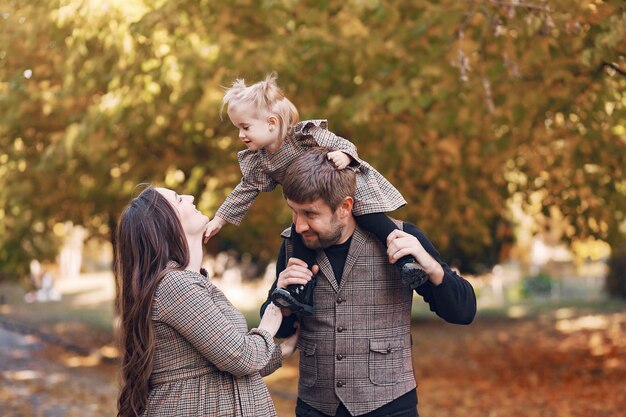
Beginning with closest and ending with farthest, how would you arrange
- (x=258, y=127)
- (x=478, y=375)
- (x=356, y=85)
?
1. (x=258, y=127)
2. (x=356, y=85)
3. (x=478, y=375)

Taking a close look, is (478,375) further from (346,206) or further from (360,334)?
(346,206)

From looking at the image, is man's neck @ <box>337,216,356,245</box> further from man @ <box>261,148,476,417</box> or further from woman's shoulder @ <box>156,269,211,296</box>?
woman's shoulder @ <box>156,269,211,296</box>

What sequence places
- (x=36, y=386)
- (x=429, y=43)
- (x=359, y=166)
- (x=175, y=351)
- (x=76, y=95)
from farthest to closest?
(x=36, y=386) → (x=76, y=95) → (x=429, y=43) → (x=359, y=166) → (x=175, y=351)

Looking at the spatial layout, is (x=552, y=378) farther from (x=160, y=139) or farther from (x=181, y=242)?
(x=181, y=242)

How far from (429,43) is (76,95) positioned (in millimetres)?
3627

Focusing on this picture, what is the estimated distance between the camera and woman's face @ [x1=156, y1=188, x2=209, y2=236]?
3.26m

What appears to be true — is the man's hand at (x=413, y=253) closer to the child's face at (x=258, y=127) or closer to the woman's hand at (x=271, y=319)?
the woman's hand at (x=271, y=319)

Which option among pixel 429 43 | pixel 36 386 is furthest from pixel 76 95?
pixel 36 386

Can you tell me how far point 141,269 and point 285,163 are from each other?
73cm

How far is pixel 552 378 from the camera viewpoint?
1394cm

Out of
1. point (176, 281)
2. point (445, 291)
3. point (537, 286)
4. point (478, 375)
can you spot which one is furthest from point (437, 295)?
point (537, 286)

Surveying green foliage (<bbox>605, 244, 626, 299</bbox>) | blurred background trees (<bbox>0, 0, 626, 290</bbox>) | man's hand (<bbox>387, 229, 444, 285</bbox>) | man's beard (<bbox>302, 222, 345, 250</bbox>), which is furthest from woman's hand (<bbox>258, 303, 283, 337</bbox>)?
green foliage (<bbox>605, 244, 626, 299</bbox>)

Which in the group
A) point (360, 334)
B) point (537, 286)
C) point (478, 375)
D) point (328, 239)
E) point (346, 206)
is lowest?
point (537, 286)

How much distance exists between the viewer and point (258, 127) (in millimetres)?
3547
